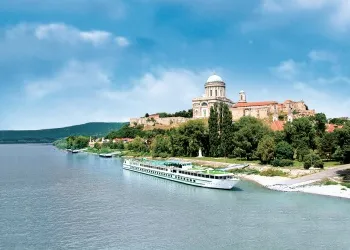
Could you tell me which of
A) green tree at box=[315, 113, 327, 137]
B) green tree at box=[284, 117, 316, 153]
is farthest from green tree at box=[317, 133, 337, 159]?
green tree at box=[315, 113, 327, 137]

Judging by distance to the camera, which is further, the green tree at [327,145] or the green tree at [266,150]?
the green tree at [266,150]

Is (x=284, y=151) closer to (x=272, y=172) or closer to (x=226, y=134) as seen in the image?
(x=272, y=172)

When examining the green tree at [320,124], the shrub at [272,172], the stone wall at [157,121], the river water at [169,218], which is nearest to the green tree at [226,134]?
the green tree at [320,124]

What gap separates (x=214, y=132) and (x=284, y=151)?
13.6 metres

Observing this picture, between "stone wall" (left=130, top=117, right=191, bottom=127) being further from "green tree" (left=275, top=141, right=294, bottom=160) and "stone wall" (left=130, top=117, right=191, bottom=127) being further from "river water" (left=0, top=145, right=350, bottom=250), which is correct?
"river water" (left=0, top=145, right=350, bottom=250)

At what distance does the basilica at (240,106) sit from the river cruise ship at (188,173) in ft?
167

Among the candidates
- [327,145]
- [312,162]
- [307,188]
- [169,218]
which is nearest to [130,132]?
[327,145]

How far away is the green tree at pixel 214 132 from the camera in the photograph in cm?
5925

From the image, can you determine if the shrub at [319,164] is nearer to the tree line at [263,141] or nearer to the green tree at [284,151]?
the tree line at [263,141]

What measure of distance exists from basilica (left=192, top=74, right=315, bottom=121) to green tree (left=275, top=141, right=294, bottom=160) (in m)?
48.8

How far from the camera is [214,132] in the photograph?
59.4 m

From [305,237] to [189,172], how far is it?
20545mm

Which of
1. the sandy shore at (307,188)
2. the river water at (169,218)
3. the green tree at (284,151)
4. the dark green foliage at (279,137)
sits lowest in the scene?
the river water at (169,218)

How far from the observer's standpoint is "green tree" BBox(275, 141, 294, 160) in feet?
157
